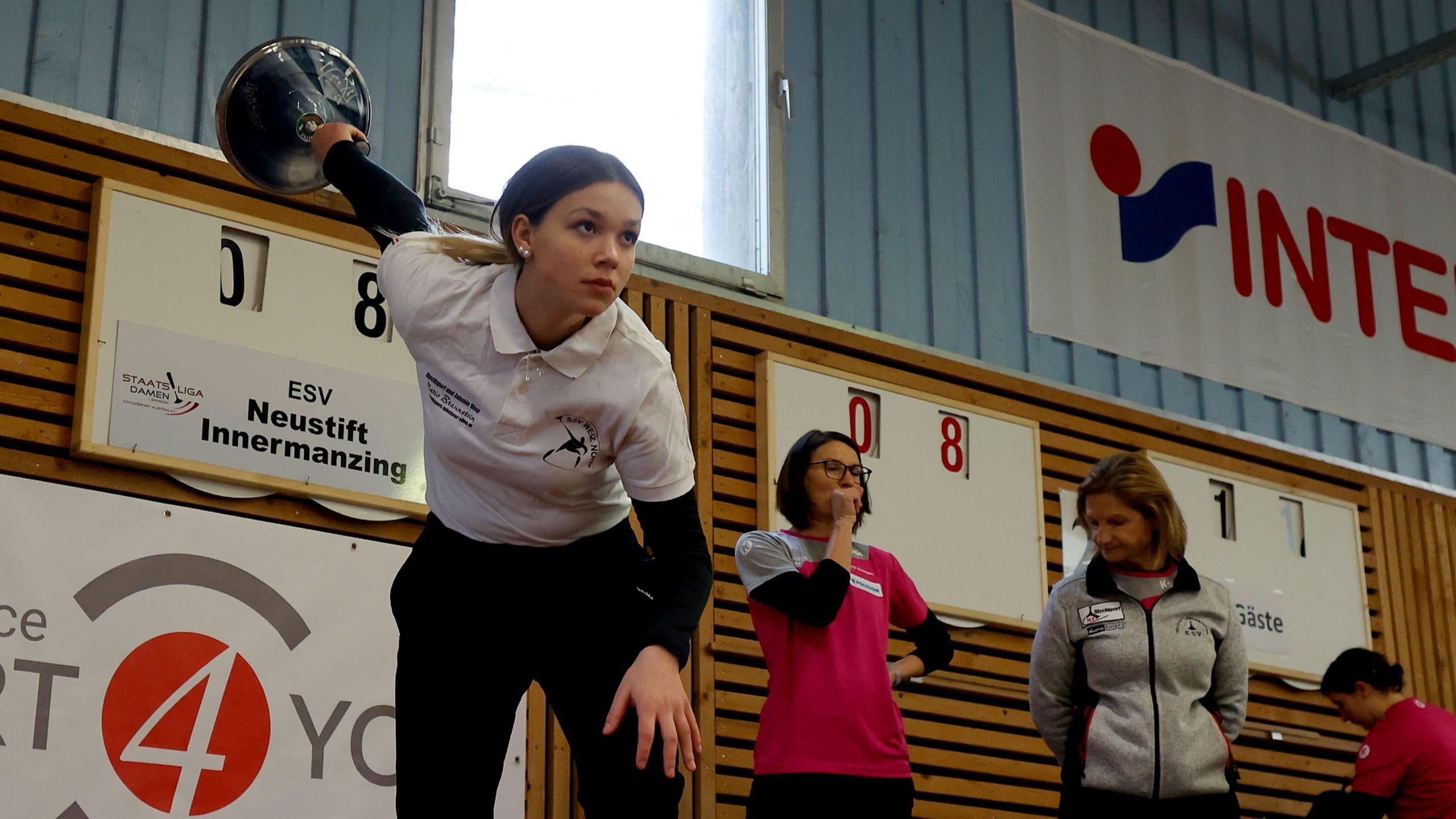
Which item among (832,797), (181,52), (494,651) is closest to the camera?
(494,651)

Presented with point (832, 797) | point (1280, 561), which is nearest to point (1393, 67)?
point (1280, 561)

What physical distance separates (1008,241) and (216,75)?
3289mm

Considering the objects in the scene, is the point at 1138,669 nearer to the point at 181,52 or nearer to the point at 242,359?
the point at 242,359

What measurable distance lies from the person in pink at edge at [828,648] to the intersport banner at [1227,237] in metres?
2.73

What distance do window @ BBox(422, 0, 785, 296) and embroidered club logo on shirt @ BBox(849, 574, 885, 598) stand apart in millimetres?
1844

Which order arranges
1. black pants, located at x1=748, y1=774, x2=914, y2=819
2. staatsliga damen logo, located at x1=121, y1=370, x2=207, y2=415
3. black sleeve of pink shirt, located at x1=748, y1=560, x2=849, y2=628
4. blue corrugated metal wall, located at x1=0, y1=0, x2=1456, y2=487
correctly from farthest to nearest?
1. blue corrugated metal wall, located at x1=0, y1=0, x2=1456, y2=487
2. staatsliga damen logo, located at x1=121, y1=370, x2=207, y2=415
3. black sleeve of pink shirt, located at x1=748, y1=560, x2=849, y2=628
4. black pants, located at x1=748, y1=774, x2=914, y2=819

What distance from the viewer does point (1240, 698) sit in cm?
348

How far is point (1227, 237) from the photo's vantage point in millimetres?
6836

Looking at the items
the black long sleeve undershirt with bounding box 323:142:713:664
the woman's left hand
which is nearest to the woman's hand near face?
the black long sleeve undershirt with bounding box 323:142:713:664

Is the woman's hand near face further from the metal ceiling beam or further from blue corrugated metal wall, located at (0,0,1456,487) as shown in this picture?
the metal ceiling beam

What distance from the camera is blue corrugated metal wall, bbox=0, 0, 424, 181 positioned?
4.06m

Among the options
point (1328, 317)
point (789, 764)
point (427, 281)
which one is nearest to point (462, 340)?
point (427, 281)

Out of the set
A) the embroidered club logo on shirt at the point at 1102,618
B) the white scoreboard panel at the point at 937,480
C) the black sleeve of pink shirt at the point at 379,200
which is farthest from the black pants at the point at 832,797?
the white scoreboard panel at the point at 937,480

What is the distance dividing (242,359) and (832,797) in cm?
207
